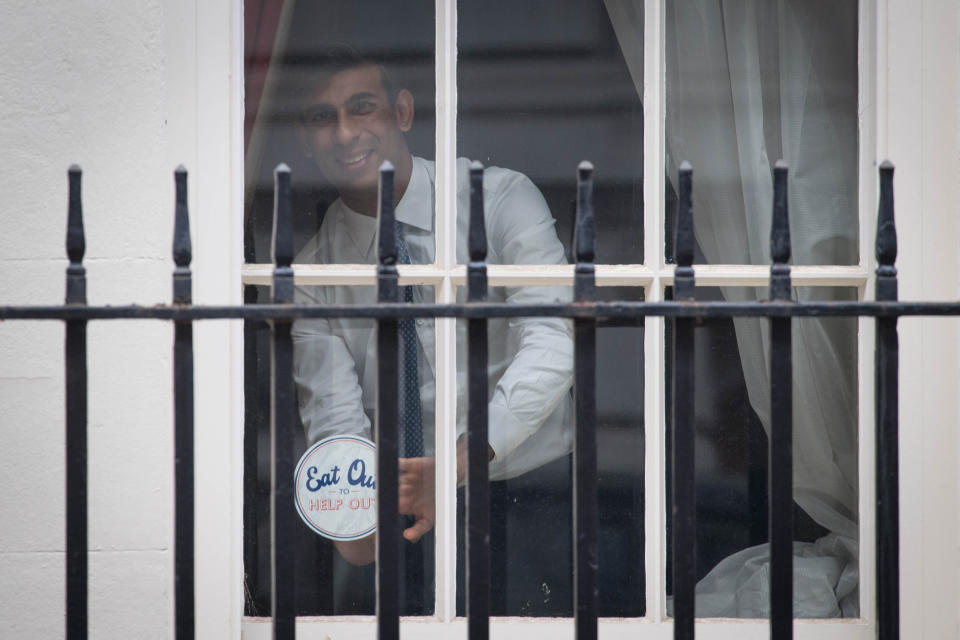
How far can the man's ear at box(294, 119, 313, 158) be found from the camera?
6.18ft

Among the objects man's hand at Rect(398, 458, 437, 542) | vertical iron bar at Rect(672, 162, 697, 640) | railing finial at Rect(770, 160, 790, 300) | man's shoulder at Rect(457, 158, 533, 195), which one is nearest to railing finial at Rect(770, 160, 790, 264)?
railing finial at Rect(770, 160, 790, 300)

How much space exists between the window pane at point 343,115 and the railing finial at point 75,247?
2.44 feet

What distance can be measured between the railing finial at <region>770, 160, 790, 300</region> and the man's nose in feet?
3.49

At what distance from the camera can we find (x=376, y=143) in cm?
191

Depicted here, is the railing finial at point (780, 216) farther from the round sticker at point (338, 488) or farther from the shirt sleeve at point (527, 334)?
the round sticker at point (338, 488)

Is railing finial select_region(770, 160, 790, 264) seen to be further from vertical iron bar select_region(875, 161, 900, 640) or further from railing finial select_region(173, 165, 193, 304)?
railing finial select_region(173, 165, 193, 304)

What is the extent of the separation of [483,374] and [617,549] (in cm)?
89

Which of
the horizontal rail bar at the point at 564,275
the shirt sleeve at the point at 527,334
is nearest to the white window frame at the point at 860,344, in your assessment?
the horizontal rail bar at the point at 564,275

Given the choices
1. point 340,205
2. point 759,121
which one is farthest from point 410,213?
point 759,121

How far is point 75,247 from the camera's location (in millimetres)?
1108

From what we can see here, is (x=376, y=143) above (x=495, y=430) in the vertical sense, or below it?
above

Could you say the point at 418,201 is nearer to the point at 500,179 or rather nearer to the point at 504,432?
the point at 500,179

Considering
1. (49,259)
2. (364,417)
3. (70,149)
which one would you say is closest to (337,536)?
(364,417)

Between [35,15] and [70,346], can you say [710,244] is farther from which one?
[35,15]
